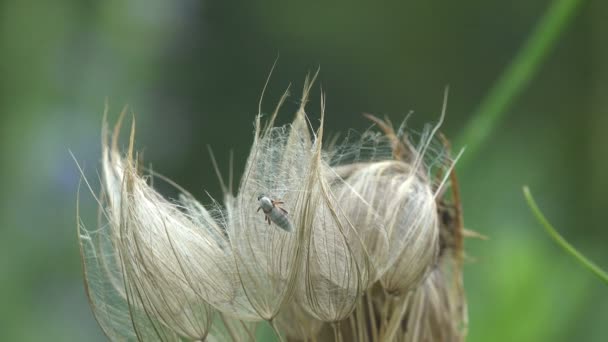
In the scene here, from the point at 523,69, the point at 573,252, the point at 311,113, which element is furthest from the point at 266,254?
the point at 311,113

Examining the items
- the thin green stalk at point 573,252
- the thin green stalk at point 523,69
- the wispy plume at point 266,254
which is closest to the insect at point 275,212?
the wispy plume at point 266,254

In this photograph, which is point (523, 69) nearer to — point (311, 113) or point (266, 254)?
point (266, 254)

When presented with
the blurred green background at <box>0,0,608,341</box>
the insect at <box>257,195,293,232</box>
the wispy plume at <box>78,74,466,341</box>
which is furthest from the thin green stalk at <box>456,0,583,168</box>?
the insect at <box>257,195,293,232</box>

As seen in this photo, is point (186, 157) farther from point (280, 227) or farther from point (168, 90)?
point (280, 227)

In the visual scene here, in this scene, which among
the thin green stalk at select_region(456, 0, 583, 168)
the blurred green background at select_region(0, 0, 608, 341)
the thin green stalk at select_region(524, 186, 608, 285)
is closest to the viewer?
the thin green stalk at select_region(524, 186, 608, 285)

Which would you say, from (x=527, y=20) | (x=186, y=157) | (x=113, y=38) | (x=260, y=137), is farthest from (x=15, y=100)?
(x=527, y=20)

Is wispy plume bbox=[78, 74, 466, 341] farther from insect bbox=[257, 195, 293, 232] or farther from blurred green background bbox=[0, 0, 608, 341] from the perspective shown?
blurred green background bbox=[0, 0, 608, 341]

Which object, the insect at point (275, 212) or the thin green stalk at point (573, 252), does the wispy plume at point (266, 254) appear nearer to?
the insect at point (275, 212)

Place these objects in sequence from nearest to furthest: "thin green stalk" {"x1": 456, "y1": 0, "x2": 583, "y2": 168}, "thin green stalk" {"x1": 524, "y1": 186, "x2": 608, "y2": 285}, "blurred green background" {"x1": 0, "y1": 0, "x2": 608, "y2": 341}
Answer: "thin green stalk" {"x1": 524, "y1": 186, "x2": 608, "y2": 285} → "thin green stalk" {"x1": 456, "y1": 0, "x2": 583, "y2": 168} → "blurred green background" {"x1": 0, "y1": 0, "x2": 608, "y2": 341}
